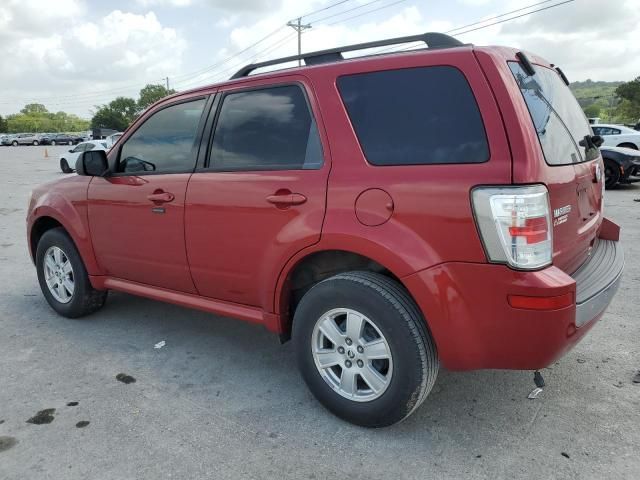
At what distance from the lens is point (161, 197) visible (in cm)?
355

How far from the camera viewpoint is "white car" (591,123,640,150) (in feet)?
51.9

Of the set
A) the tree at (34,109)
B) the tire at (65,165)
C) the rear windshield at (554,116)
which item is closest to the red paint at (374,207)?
the rear windshield at (554,116)

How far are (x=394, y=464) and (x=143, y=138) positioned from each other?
9.17 feet

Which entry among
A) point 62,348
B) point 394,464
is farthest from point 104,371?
point 394,464

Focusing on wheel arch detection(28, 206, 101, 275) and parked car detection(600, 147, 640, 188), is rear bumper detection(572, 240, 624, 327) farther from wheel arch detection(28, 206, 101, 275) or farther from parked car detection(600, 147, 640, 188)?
parked car detection(600, 147, 640, 188)

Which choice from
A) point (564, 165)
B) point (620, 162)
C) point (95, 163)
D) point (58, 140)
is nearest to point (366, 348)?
point (564, 165)

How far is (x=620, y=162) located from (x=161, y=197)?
38.0 ft

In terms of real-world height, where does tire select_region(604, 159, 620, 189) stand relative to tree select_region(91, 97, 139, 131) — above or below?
below

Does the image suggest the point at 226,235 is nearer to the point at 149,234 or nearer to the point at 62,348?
the point at 149,234

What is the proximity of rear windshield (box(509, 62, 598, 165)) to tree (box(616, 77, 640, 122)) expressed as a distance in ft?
164

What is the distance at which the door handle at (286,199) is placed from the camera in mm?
2851

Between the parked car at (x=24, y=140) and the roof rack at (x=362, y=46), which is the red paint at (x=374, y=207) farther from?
the parked car at (x=24, y=140)

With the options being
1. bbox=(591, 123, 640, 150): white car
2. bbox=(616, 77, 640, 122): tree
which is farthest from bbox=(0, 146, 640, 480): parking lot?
bbox=(616, 77, 640, 122): tree

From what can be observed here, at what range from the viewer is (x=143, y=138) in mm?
3863
